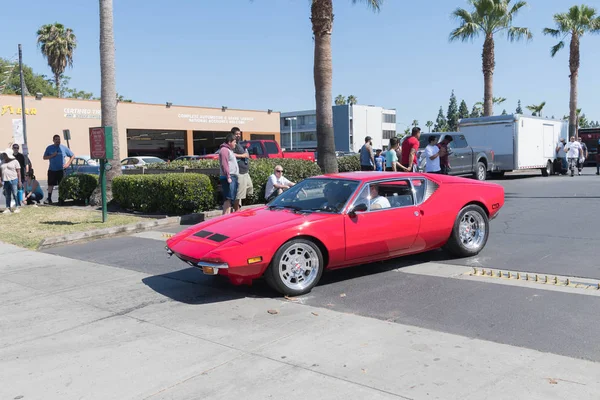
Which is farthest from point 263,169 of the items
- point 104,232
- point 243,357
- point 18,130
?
point 18,130

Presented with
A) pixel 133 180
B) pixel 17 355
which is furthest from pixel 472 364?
pixel 133 180

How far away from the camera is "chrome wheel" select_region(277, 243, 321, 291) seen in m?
6.03

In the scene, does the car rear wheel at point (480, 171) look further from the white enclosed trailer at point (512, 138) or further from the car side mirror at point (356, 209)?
the car side mirror at point (356, 209)

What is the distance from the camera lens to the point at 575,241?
8.43 metres

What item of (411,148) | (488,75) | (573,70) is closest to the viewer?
(411,148)

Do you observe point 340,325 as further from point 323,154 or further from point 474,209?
point 323,154

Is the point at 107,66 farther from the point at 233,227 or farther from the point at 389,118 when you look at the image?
the point at 389,118

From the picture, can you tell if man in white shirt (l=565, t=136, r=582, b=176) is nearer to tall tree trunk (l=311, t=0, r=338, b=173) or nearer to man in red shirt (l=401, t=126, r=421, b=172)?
tall tree trunk (l=311, t=0, r=338, b=173)

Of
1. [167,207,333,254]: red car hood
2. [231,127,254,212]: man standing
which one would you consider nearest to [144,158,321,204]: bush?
[231,127,254,212]: man standing

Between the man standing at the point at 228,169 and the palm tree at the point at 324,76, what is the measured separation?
465 cm

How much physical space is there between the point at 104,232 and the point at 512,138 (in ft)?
53.8

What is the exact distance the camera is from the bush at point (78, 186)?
15102 mm

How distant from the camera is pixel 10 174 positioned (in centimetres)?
1362

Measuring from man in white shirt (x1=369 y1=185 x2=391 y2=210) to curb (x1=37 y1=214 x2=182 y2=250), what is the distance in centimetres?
607
